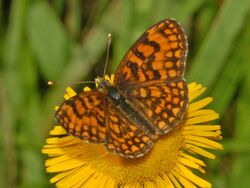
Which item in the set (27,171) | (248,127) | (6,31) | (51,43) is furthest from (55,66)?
(248,127)

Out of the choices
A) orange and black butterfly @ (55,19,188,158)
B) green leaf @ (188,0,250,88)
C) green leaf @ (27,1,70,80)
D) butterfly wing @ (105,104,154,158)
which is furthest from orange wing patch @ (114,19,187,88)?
green leaf @ (27,1,70,80)

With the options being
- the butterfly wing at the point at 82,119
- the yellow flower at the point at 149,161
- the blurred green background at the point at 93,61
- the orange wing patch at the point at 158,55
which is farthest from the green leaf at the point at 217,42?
the butterfly wing at the point at 82,119

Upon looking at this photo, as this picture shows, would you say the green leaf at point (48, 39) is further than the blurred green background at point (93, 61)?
Yes

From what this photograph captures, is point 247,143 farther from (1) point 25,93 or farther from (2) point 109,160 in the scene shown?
(1) point 25,93

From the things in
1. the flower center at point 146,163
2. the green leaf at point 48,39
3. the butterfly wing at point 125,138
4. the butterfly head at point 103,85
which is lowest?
the flower center at point 146,163

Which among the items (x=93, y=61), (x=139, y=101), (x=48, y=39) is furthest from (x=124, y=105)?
(x=48, y=39)

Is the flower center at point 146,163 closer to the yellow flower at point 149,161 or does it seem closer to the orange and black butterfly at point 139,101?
the yellow flower at point 149,161

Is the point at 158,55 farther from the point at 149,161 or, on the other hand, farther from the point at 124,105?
the point at 149,161
